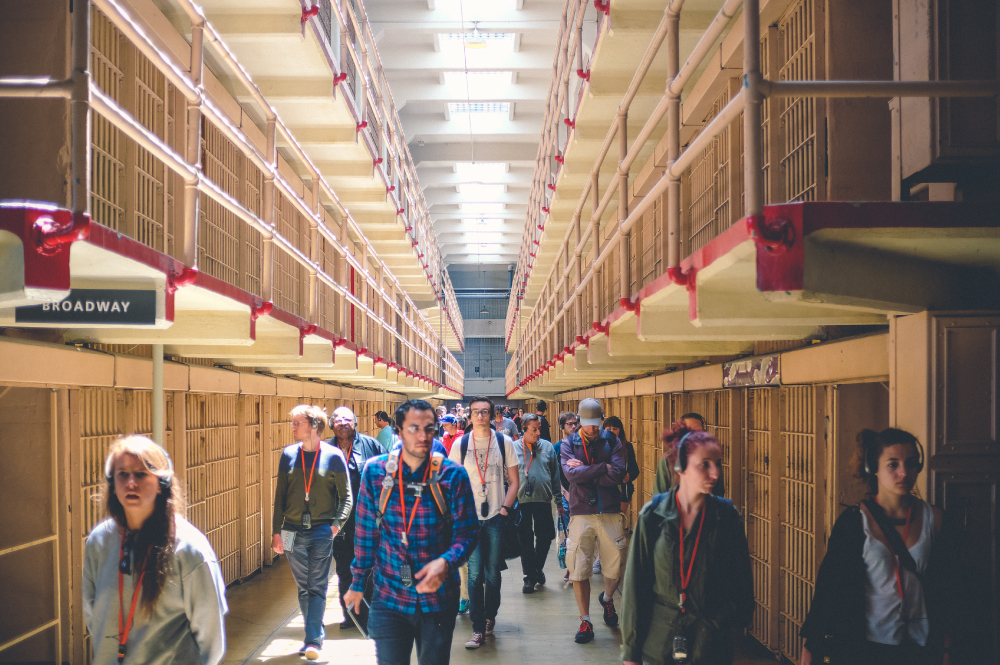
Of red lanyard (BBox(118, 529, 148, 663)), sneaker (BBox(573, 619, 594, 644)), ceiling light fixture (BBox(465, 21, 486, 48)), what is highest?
ceiling light fixture (BBox(465, 21, 486, 48))

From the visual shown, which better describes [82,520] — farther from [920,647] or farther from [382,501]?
[920,647]

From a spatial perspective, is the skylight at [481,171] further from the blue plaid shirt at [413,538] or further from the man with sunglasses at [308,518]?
the blue plaid shirt at [413,538]

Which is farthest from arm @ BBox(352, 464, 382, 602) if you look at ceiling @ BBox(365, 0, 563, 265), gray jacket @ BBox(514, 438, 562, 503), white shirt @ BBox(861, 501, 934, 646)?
ceiling @ BBox(365, 0, 563, 265)

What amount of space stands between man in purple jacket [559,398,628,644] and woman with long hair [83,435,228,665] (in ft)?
11.5

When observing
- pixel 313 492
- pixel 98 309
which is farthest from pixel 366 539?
pixel 313 492

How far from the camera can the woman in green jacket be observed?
300cm

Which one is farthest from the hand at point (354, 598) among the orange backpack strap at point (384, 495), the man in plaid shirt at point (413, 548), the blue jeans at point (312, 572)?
the blue jeans at point (312, 572)

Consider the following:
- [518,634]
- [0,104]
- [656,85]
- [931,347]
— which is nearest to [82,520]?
[0,104]

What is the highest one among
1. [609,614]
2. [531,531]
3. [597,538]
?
Answer: [597,538]

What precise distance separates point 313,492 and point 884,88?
429cm

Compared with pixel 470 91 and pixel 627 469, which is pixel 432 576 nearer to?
pixel 627 469

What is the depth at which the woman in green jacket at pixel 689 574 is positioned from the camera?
300 centimetres

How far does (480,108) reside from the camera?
17.9m

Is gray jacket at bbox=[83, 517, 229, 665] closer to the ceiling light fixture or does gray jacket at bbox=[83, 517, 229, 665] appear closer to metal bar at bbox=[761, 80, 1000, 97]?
metal bar at bbox=[761, 80, 1000, 97]
